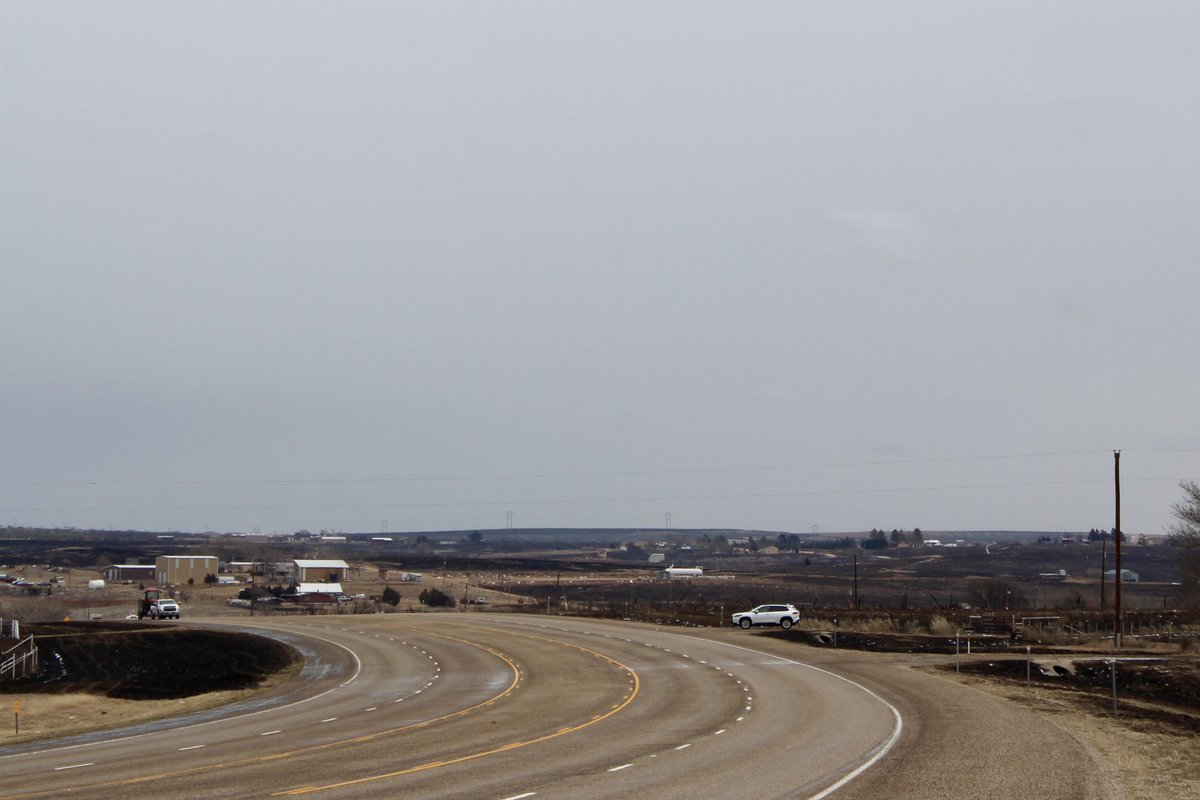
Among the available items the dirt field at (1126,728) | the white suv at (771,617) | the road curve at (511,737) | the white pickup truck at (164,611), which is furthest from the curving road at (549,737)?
the white pickup truck at (164,611)

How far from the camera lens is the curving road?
2027cm

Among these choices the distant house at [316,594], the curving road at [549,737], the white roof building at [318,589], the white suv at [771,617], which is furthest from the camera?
the white roof building at [318,589]

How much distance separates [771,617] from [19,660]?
40762mm

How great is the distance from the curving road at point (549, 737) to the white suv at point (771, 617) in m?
16.3

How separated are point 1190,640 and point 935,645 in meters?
10.8

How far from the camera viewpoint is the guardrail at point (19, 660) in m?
59.8

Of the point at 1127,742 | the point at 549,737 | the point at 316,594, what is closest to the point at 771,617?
the point at 1127,742

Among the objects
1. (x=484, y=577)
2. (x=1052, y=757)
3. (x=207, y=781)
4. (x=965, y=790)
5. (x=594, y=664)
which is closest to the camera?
(x=965, y=790)

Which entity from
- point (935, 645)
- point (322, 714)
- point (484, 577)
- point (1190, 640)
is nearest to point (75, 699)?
point (322, 714)

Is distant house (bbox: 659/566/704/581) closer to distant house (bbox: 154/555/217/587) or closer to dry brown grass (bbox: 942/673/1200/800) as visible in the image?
distant house (bbox: 154/555/217/587)

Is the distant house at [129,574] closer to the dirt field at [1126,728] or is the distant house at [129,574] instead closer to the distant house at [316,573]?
the distant house at [316,573]

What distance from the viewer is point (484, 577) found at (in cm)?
18100

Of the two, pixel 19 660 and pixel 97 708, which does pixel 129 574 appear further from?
pixel 97 708

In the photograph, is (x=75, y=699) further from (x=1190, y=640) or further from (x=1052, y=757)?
(x=1190, y=640)
